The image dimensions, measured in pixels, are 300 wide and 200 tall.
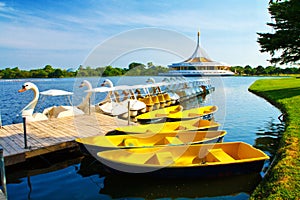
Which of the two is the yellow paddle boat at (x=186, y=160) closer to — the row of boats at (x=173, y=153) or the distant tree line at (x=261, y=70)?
the row of boats at (x=173, y=153)

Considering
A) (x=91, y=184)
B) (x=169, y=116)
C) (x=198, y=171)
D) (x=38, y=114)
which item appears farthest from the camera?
(x=169, y=116)

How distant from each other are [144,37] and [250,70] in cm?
10708

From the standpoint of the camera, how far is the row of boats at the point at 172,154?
5.53 metres

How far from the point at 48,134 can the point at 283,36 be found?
1683 cm

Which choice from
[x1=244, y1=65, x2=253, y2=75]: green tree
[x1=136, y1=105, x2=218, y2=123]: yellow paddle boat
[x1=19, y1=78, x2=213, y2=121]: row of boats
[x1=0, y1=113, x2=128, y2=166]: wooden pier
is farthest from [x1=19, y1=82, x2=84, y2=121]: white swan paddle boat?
[x1=244, y1=65, x2=253, y2=75]: green tree

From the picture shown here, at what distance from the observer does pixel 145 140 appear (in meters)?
7.70

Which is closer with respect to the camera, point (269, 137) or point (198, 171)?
point (198, 171)

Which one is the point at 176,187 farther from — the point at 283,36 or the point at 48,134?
the point at 283,36

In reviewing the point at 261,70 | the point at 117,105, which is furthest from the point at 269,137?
the point at 261,70

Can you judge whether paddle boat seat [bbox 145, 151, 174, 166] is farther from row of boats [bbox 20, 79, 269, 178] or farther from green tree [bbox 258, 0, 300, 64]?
green tree [bbox 258, 0, 300, 64]

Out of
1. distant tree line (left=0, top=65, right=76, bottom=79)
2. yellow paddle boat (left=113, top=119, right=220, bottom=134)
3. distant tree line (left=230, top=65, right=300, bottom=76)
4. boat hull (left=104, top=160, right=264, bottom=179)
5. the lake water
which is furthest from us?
distant tree line (left=230, top=65, right=300, bottom=76)

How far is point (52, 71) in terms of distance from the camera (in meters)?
48.6

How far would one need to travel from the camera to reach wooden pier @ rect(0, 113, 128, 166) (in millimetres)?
6520

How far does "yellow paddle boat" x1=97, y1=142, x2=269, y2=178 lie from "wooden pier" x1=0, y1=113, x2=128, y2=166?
2.21 meters
